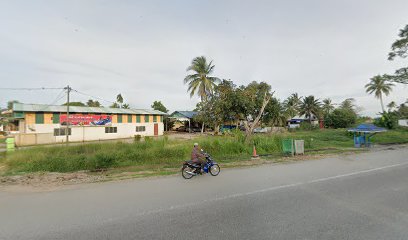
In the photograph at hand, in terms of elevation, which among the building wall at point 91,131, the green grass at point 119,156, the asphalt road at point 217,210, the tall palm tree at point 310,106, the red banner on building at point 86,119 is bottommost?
the asphalt road at point 217,210

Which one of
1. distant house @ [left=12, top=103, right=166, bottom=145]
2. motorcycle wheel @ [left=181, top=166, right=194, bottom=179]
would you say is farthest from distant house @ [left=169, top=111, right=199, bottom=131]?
motorcycle wheel @ [left=181, top=166, right=194, bottom=179]

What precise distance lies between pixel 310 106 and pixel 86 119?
5113cm

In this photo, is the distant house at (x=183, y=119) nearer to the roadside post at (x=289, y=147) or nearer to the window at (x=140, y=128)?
the window at (x=140, y=128)

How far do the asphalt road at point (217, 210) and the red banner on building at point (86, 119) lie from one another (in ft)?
80.1

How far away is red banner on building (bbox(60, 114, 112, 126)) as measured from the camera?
90.3 feet

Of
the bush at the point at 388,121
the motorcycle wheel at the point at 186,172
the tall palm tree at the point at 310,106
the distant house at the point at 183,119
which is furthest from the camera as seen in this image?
the tall palm tree at the point at 310,106

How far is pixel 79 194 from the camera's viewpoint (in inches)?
246

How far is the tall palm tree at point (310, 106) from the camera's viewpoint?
54031 mm

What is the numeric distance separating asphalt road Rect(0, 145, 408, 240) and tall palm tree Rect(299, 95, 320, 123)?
169ft

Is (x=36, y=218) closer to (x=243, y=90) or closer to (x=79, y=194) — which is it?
(x=79, y=194)

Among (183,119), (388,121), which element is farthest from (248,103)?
(388,121)

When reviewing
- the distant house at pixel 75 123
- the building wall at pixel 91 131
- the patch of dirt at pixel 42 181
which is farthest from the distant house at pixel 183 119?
the patch of dirt at pixel 42 181

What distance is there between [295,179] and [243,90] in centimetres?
1408

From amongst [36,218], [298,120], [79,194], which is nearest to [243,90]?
[79,194]
